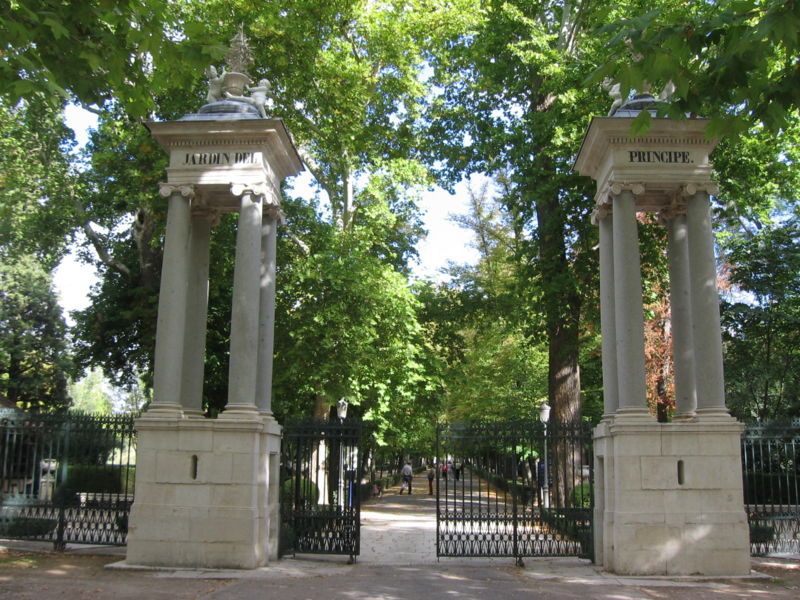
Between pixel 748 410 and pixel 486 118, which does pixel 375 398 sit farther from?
pixel 748 410

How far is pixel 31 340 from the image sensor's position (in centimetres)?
3656

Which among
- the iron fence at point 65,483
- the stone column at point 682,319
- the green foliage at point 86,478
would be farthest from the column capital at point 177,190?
the stone column at point 682,319

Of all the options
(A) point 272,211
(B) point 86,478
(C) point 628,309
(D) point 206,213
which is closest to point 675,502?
(C) point 628,309

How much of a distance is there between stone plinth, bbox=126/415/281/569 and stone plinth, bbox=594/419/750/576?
5935 mm

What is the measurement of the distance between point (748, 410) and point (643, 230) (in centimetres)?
1014

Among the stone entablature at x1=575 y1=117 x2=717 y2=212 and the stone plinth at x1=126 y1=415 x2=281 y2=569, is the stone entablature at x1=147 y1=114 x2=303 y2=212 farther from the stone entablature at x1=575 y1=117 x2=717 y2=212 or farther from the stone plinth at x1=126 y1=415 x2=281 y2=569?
the stone entablature at x1=575 y1=117 x2=717 y2=212

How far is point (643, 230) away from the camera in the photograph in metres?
20.2

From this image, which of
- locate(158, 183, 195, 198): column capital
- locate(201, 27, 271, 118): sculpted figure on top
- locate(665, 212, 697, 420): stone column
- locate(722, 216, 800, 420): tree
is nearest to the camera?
locate(158, 183, 195, 198): column capital

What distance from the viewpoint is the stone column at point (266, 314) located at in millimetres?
14031

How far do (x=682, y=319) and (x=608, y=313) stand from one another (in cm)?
134

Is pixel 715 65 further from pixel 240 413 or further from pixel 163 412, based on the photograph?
pixel 163 412

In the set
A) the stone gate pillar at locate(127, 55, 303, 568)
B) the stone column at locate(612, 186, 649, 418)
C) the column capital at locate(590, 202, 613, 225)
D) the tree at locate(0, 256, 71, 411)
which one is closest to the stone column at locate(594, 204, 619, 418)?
the column capital at locate(590, 202, 613, 225)

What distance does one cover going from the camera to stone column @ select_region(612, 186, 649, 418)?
41.7ft

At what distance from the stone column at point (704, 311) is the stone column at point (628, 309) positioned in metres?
0.96
